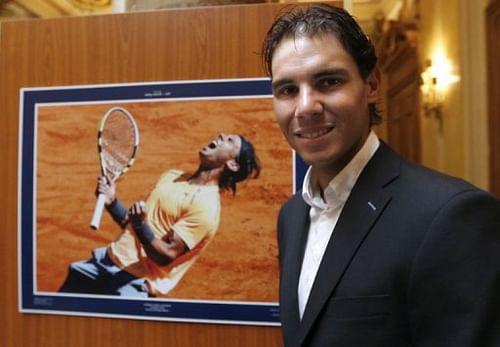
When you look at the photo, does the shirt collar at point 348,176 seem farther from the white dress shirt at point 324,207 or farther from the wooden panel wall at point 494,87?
the wooden panel wall at point 494,87

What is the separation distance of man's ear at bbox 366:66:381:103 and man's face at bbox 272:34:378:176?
0.03 m

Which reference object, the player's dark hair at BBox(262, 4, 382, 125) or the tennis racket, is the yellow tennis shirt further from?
the player's dark hair at BBox(262, 4, 382, 125)

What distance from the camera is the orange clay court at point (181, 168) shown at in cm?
121

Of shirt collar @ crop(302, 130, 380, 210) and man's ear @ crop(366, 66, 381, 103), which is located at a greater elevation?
man's ear @ crop(366, 66, 381, 103)

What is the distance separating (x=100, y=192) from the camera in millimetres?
1291

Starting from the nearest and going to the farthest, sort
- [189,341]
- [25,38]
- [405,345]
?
[405,345] → [189,341] → [25,38]

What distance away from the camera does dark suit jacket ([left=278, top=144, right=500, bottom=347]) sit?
64 cm

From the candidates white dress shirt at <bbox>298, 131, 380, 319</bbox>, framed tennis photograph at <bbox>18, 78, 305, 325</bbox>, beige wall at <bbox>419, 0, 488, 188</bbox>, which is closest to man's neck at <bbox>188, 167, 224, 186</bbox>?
framed tennis photograph at <bbox>18, 78, 305, 325</bbox>

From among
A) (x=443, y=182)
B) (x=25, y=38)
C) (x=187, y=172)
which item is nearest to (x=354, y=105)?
(x=443, y=182)

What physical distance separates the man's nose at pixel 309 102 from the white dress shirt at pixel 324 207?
0.43ft

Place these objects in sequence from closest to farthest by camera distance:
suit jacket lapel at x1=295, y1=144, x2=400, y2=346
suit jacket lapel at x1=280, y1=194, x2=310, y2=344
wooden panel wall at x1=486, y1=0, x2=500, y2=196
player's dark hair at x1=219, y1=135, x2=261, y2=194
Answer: suit jacket lapel at x1=295, y1=144, x2=400, y2=346 → suit jacket lapel at x1=280, y1=194, x2=310, y2=344 → player's dark hair at x1=219, y1=135, x2=261, y2=194 → wooden panel wall at x1=486, y1=0, x2=500, y2=196

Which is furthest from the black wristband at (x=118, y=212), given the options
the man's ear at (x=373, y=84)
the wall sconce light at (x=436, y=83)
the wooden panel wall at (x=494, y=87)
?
the wall sconce light at (x=436, y=83)

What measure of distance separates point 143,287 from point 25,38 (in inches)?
32.0

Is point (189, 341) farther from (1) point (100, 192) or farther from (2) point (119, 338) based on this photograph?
(1) point (100, 192)
